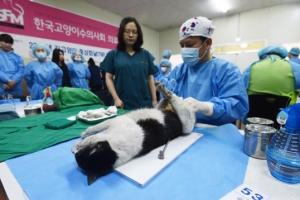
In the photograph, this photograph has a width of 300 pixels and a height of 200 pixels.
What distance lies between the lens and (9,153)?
601 mm

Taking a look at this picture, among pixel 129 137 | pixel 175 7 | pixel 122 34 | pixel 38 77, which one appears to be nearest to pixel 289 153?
pixel 129 137

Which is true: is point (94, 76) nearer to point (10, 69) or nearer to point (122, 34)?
point (10, 69)

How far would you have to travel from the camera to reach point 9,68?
258cm

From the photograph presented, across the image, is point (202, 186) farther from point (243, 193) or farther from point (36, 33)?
point (36, 33)

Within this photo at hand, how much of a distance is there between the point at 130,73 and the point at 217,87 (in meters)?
0.78

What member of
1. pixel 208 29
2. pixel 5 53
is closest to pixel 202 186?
pixel 208 29

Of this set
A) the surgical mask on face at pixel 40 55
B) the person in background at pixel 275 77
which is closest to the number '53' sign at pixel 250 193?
the person in background at pixel 275 77

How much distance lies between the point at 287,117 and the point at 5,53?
11.6 feet

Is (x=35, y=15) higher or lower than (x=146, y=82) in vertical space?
higher

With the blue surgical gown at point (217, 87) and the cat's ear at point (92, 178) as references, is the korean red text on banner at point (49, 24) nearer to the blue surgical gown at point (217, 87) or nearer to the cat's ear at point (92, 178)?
the blue surgical gown at point (217, 87)

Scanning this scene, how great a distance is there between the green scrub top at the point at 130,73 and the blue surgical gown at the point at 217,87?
0.37m

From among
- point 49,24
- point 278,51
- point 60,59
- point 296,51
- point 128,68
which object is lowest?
point 128,68

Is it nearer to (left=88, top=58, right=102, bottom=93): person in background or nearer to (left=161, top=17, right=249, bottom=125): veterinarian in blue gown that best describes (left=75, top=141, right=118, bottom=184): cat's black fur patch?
(left=161, top=17, right=249, bottom=125): veterinarian in blue gown

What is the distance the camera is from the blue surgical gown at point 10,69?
8.12ft
